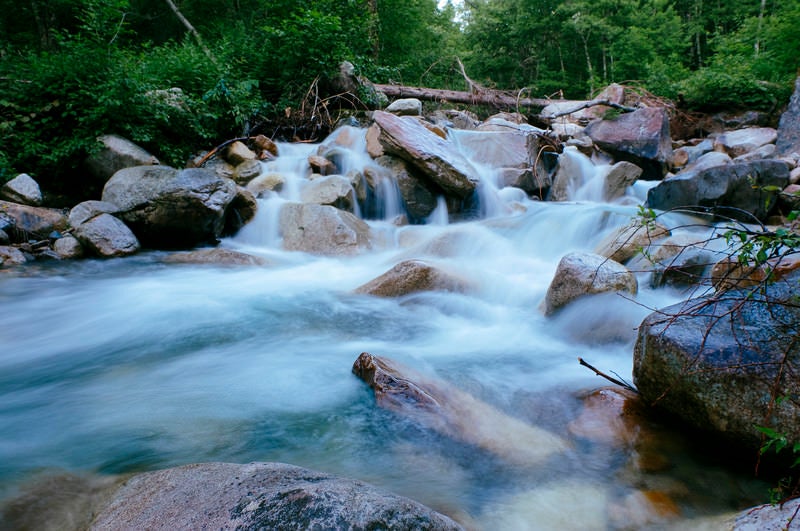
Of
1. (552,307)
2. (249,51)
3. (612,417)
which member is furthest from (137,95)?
(612,417)

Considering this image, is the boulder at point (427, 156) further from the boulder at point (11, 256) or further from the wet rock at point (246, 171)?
the boulder at point (11, 256)

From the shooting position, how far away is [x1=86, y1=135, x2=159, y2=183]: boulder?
7.48 metres

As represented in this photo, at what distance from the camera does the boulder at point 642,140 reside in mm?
A: 9852

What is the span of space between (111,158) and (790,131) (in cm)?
1341

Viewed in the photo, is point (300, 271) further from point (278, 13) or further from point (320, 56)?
point (278, 13)

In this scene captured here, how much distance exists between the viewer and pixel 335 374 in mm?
3355

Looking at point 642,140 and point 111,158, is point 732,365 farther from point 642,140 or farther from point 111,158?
point 642,140

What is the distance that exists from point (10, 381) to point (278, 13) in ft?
42.2

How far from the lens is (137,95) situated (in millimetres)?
7938

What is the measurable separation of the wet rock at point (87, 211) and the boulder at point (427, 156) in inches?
174

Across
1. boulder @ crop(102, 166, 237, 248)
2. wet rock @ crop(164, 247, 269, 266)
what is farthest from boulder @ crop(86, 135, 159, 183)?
wet rock @ crop(164, 247, 269, 266)

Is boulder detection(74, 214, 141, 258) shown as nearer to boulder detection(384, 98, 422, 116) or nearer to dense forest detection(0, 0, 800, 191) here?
dense forest detection(0, 0, 800, 191)

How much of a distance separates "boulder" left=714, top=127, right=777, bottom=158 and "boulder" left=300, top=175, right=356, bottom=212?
9105mm

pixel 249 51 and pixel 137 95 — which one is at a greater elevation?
pixel 249 51
